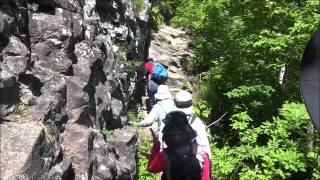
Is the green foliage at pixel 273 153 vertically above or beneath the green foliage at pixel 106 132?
beneath

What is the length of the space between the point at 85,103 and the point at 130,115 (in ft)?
12.6

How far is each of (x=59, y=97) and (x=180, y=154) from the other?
2366mm

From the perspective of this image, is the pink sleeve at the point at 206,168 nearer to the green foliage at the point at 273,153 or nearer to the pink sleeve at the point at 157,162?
the pink sleeve at the point at 157,162

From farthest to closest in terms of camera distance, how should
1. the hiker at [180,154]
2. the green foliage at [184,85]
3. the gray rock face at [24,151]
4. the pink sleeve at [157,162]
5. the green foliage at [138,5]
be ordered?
the green foliage at [184,85] < the green foliage at [138,5] < the pink sleeve at [157,162] < the hiker at [180,154] < the gray rock face at [24,151]

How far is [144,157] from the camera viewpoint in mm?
9320

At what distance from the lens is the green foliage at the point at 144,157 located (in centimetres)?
870

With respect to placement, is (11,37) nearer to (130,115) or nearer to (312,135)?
(130,115)

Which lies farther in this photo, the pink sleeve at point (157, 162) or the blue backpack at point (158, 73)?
the blue backpack at point (158, 73)

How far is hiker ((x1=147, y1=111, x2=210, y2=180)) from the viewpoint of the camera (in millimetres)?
4328

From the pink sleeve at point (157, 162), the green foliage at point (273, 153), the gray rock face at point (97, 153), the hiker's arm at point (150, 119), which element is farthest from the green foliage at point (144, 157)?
the pink sleeve at point (157, 162)

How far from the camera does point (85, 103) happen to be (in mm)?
6684

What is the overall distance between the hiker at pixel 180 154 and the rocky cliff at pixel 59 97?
134cm

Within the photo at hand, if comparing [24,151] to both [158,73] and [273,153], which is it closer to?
[273,153]

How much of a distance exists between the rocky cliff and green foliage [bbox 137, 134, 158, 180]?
926mm
